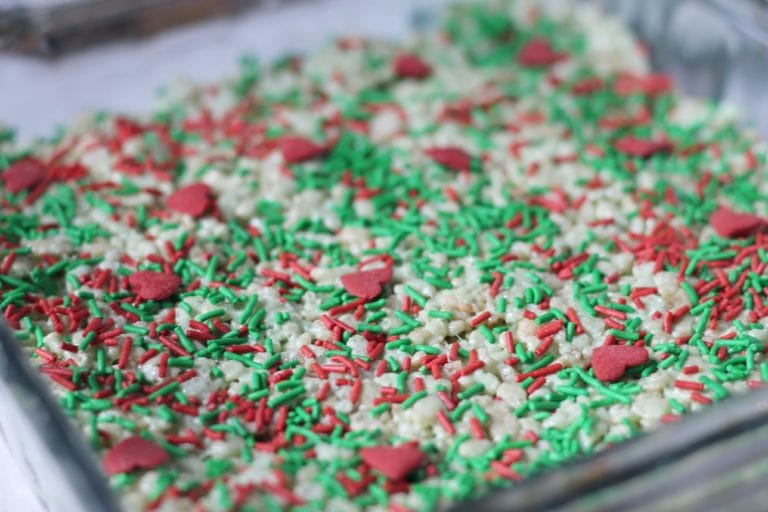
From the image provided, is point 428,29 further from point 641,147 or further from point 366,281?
point 366,281

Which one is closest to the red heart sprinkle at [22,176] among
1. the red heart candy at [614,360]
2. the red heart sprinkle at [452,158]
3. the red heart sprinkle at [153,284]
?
the red heart sprinkle at [153,284]

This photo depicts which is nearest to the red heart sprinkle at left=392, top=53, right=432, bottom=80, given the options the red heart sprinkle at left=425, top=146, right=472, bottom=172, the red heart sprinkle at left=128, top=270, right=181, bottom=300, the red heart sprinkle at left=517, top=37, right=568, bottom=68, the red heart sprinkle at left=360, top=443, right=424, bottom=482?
the red heart sprinkle at left=517, top=37, right=568, bottom=68

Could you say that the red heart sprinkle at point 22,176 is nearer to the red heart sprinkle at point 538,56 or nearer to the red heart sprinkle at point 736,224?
the red heart sprinkle at point 538,56

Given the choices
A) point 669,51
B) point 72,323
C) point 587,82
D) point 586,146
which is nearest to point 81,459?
point 72,323

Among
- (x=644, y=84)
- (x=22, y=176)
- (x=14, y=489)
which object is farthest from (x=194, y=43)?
(x=14, y=489)

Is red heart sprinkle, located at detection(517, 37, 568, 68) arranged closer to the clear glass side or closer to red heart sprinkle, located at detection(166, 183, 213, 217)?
red heart sprinkle, located at detection(166, 183, 213, 217)

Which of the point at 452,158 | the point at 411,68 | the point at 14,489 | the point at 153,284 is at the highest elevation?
the point at 411,68
